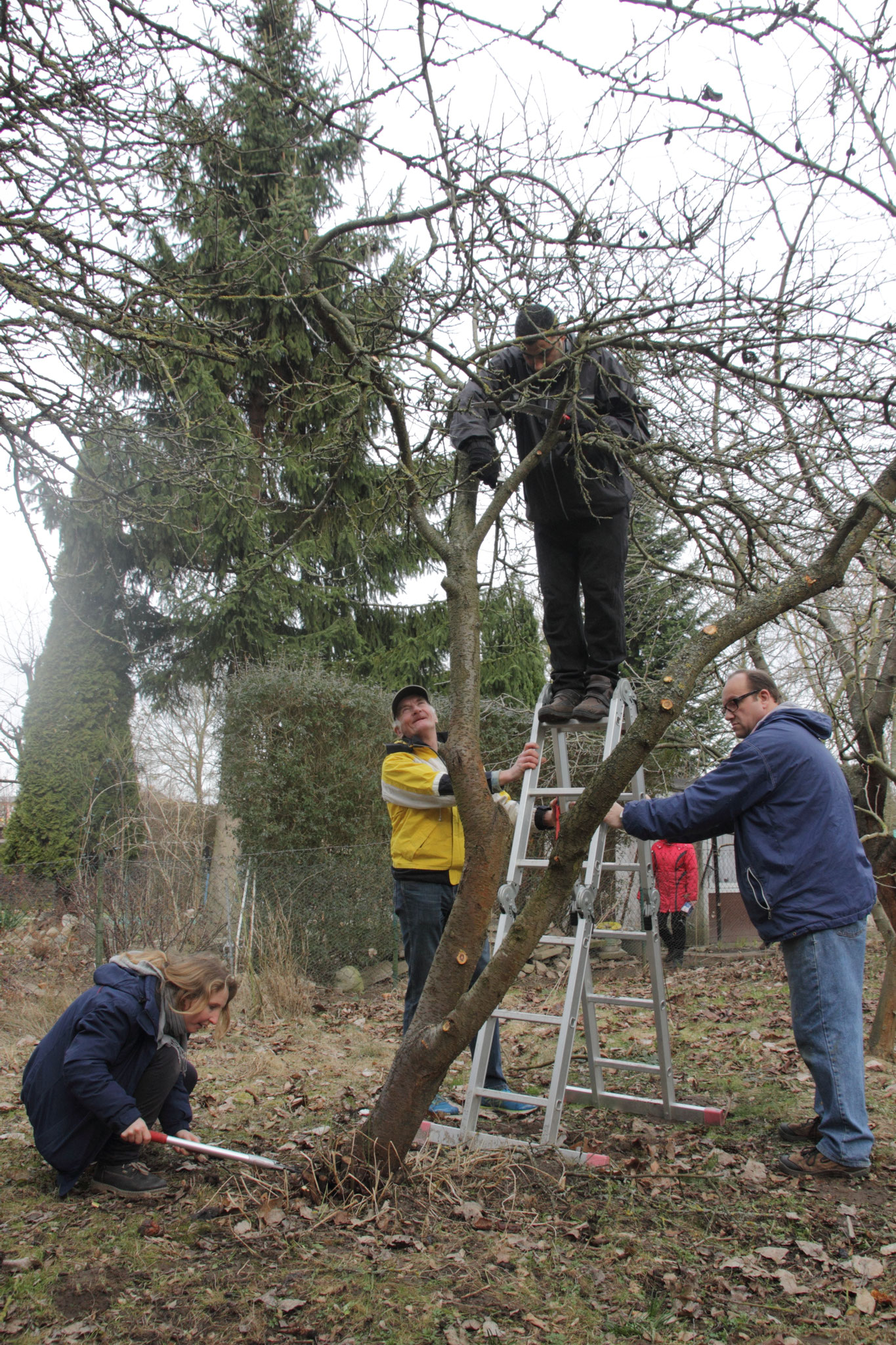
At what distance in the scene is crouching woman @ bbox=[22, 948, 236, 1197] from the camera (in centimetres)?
300

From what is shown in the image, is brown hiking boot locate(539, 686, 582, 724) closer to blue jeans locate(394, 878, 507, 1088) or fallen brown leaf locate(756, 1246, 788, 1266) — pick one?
blue jeans locate(394, 878, 507, 1088)

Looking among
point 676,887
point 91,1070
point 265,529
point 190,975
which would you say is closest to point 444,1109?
point 190,975

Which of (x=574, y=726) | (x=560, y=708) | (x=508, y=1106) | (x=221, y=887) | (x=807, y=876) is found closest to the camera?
(x=807, y=876)

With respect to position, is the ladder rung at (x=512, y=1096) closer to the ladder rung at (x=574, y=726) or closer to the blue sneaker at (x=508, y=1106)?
the blue sneaker at (x=508, y=1106)

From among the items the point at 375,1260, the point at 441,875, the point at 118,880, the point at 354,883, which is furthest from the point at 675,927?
the point at 375,1260

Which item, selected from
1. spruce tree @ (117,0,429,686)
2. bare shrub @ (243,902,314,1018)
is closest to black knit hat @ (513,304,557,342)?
spruce tree @ (117,0,429,686)

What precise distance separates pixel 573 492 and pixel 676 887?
22.3ft

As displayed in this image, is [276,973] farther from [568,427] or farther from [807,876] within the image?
[568,427]

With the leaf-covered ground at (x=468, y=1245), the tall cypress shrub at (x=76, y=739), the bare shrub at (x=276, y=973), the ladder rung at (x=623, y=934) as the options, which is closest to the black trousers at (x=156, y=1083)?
the leaf-covered ground at (x=468, y=1245)

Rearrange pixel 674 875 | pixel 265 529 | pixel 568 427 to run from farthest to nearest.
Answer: pixel 265 529
pixel 674 875
pixel 568 427

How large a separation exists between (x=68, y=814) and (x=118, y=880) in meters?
5.49

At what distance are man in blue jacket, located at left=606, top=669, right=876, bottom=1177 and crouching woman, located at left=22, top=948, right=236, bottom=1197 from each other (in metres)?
1.73

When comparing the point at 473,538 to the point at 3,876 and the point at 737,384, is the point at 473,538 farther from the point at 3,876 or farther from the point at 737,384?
the point at 3,876

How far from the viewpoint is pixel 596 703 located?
3.91 m
